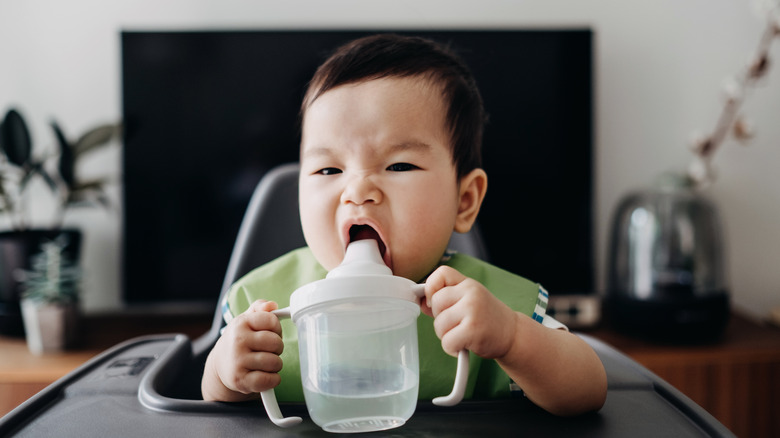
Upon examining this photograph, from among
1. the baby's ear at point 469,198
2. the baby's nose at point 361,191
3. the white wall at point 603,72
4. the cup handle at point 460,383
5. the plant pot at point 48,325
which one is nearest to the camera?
the cup handle at point 460,383

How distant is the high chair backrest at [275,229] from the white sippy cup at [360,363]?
0.48 meters

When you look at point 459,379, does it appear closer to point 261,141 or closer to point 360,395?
point 360,395

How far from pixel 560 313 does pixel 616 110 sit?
0.74m

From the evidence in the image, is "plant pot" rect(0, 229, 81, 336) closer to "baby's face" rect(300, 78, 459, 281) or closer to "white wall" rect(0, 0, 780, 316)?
"white wall" rect(0, 0, 780, 316)

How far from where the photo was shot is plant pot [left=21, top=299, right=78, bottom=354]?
1.62m

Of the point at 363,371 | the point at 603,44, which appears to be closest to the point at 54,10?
the point at 603,44

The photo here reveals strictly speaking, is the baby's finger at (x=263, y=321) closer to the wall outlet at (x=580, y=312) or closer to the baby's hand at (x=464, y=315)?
the baby's hand at (x=464, y=315)

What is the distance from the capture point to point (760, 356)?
163 centimetres

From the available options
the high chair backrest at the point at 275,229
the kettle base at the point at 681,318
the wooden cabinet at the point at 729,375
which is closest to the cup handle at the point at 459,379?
the high chair backrest at the point at 275,229

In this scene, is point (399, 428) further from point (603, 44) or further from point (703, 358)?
point (603, 44)

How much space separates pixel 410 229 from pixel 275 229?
0.40 metres

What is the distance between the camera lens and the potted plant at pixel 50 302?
5.34ft

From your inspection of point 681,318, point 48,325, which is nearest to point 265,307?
point 48,325

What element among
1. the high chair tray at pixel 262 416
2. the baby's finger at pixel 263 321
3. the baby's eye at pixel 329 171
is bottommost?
the high chair tray at pixel 262 416
